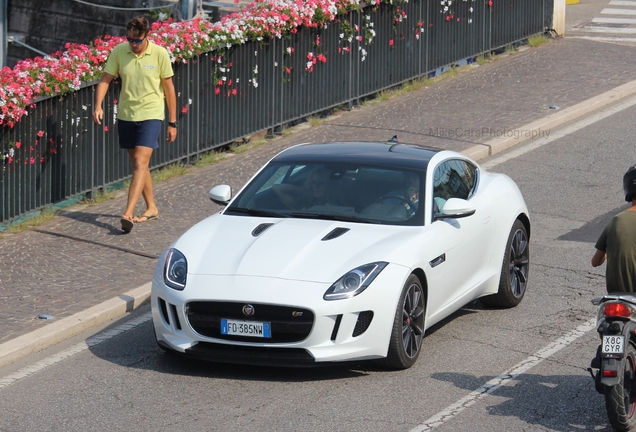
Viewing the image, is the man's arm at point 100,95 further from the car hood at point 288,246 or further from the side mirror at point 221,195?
the car hood at point 288,246

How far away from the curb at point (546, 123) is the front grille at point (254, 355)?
7.59 meters

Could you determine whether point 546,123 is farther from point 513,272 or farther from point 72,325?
point 72,325

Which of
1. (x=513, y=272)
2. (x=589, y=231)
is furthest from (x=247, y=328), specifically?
(x=589, y=231)

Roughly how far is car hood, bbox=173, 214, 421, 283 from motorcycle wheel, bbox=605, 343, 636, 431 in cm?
182

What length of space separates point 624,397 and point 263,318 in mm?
2319

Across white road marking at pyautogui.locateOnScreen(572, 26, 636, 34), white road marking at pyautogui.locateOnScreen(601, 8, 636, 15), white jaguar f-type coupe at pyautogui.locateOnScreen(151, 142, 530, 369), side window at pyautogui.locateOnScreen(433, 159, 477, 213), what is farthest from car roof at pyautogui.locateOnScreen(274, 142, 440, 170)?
white road marking at pyautogui.locateOnScreen(601, 8, 636, 15)

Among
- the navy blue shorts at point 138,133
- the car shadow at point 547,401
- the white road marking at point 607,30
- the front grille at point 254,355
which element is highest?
the white road marking at point 607,30

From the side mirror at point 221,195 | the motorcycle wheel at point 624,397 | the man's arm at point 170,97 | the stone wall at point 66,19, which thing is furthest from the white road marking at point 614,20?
the motorcycle wheel at point 624,397

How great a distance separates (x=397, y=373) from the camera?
26.1 feet

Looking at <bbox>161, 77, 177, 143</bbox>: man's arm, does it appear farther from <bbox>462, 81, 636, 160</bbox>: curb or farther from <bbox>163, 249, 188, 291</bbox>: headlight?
<bbox>462, 81, 636, 160</bbox>: curb

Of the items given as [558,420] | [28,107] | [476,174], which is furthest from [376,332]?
[28,107]

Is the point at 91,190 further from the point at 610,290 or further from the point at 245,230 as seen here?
the point at 610,290

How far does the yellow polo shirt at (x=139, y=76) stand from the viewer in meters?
11.8

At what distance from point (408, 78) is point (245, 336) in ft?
38.1
